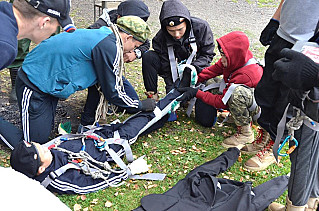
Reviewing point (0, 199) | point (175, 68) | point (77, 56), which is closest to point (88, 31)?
point (77, 56)

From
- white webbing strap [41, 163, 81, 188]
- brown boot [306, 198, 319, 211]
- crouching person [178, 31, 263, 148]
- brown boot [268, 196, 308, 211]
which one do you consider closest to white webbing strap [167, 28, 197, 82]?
crouching person [178, 31, 263, 148]

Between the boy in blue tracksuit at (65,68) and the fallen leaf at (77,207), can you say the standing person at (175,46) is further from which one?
the fallen leaf at (77,207)

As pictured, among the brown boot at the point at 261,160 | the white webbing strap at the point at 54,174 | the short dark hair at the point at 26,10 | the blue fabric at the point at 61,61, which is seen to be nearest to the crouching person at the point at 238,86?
the brown boot at the point at 261,160

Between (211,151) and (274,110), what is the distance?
4.01 ft

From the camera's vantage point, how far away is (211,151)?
394 cm

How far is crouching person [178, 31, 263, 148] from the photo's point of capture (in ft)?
12.3

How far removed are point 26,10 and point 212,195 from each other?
2.18 m

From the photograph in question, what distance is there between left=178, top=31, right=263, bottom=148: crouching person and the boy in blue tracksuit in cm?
98

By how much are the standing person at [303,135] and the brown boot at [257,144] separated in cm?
99

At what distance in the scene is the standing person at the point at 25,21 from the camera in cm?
236

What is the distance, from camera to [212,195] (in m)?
3.05

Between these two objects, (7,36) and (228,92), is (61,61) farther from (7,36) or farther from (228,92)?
(228,92)

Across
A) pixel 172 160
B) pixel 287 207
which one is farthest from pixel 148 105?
pixel 287 207

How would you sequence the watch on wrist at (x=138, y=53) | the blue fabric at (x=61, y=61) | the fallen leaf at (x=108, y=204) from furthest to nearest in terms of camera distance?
the watch on wrist at (x=138, y=53) → the blue fabric at (x=61, y=61) → the fallen leaf at (x=108, y=204)
